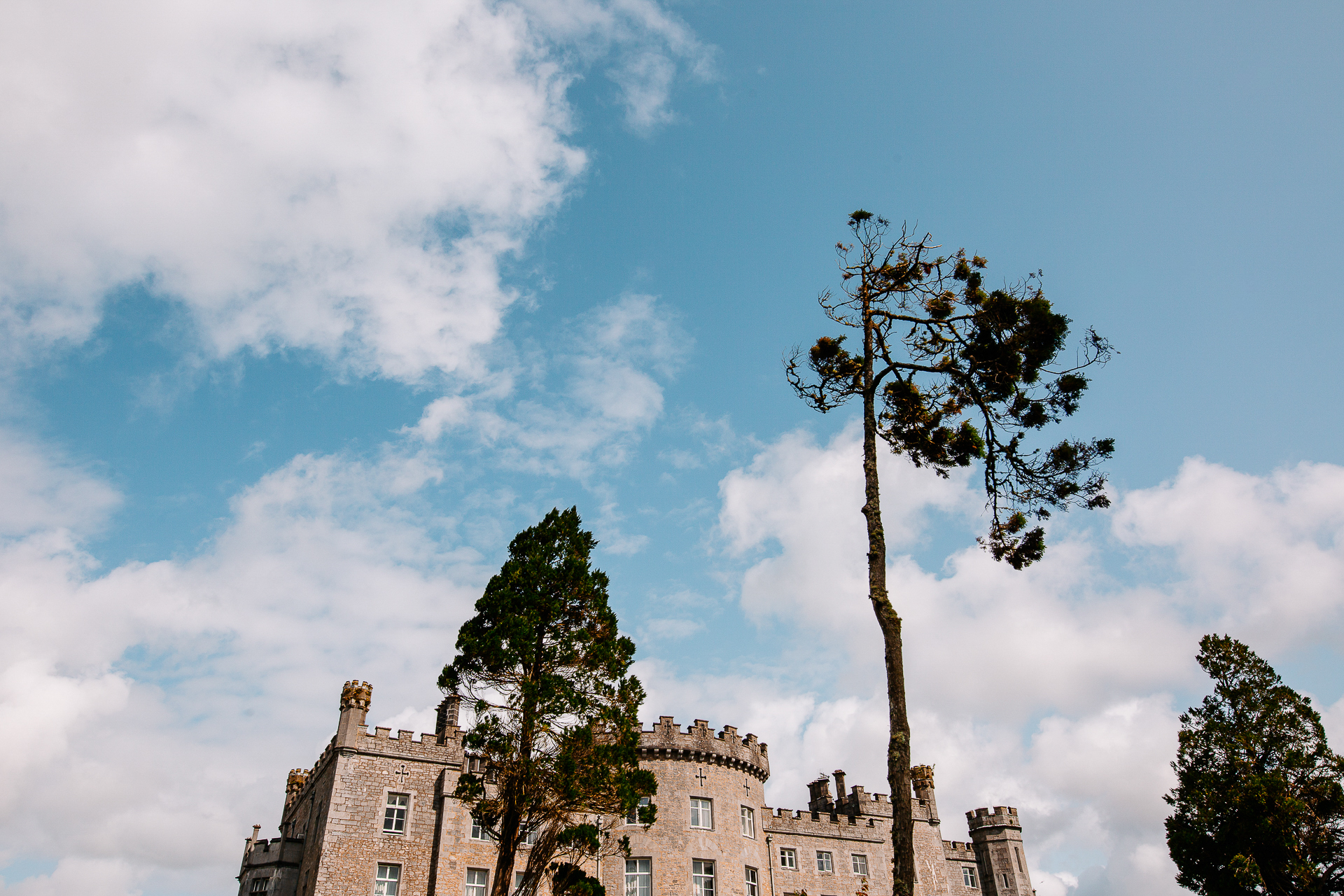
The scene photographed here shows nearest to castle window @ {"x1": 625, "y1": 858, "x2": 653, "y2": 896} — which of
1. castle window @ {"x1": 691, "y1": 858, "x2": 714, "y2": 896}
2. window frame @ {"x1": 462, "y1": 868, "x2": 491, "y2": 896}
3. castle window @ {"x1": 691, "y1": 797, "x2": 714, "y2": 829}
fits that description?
castle window @ {"x1": 691, "y1": 858, "x2": 714, "y2": 896}

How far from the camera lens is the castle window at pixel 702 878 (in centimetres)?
3741

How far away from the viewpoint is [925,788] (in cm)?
5106

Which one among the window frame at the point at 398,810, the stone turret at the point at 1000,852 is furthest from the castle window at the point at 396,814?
the stone turret at the point at 1000,852

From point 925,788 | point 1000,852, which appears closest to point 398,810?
point 925,788

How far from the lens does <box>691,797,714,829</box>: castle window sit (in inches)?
1539

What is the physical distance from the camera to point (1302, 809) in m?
32.5

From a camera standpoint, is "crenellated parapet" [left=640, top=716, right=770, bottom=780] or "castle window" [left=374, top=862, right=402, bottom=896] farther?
"crenellated parapet" [left=640, top=716, right=770, bottom=780]

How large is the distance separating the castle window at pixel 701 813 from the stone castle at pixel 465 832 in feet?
0.16

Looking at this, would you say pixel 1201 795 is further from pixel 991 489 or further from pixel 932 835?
pixel 991 489

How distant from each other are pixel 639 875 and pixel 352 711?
14876mm

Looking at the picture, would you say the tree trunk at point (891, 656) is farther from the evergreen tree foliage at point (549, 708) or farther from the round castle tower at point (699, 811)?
the round castle tower at point (699, 811)

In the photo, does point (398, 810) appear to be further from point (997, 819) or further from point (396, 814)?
point (997, 819)

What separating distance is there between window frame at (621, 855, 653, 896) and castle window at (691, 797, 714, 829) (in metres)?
2.72

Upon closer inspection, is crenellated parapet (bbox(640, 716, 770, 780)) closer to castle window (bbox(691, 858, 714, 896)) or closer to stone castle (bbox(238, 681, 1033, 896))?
stone castle (bbox(238, 681, 1033, 896))
